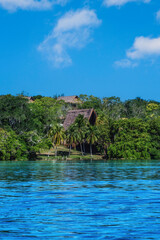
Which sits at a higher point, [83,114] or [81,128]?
[83,114]

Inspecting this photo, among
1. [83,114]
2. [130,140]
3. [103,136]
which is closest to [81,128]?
[103,136]

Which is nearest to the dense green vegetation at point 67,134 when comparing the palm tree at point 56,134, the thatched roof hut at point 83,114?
the palm tree at point 56,134

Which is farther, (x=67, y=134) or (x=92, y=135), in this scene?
(x=67, y=134)

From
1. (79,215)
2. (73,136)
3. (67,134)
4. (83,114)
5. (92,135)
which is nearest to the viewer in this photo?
(79,215)

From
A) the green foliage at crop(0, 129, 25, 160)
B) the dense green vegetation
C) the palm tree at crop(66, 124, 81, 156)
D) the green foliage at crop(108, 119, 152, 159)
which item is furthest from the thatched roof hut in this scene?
the green foliage at crop(0, 129, 25, 160)

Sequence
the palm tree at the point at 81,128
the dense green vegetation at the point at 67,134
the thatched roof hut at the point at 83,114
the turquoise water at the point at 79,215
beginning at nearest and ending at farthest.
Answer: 1. the turquoise water at the point at 79,215
2. the dense green vegetation at the point at 67,134
3. the palm tree at the point at 81,128
4. the thatched roof hut at the point at 83,114

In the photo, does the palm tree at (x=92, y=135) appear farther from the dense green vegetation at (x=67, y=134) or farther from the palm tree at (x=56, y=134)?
the palm tree at (x=56, y=134)

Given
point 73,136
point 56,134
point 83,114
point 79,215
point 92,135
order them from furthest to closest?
1. point 83,114
2. point 92,135
3. point 73,136
4. point 56,134
5. point 79,215

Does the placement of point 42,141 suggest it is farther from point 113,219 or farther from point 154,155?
point 113,219

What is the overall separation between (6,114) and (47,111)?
46.8 ft

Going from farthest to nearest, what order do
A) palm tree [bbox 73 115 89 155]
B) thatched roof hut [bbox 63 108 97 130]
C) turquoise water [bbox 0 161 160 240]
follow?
thatched roof hut [bbox 63 108 97 130]
palm tree [bbox 73 115 89 155]
turquoise water [bbox 0 161 160 240]

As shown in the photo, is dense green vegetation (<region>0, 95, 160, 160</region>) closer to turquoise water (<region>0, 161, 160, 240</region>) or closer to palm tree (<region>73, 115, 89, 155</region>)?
palm tree (<region>73, 115, 89, 155</region>)

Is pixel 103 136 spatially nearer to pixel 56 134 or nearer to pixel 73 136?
pixel 73 136

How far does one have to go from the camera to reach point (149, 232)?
384 inches
